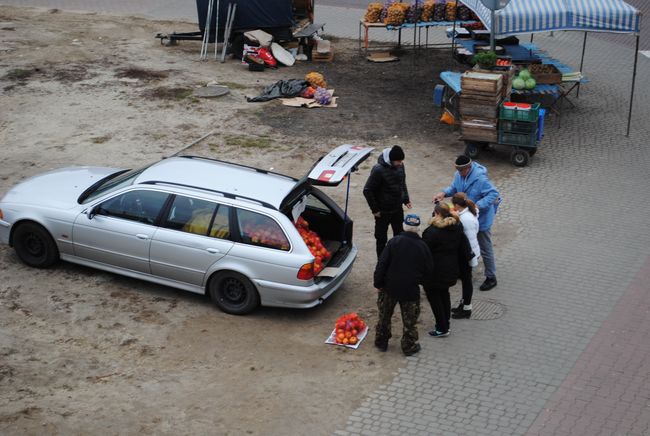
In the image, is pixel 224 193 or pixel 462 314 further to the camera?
pixel 462 314

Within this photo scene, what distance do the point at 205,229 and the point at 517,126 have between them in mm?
7034

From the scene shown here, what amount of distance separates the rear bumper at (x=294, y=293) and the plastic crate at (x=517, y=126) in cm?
615

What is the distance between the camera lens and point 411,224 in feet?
28.9

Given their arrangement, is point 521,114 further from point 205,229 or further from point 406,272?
point 205,229

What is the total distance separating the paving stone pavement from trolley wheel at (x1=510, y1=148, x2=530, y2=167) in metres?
0.19

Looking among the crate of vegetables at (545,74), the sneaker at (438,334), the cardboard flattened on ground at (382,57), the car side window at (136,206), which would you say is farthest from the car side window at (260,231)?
the cardboard flattened on ground at (382,57)

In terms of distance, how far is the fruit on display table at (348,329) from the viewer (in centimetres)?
933

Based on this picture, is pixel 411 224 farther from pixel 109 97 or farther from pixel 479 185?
pixel 109 97

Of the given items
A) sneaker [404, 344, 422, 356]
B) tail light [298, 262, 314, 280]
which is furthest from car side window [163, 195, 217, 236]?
sneaker [404, 344, 422, 356]

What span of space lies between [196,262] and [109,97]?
29.6 feet

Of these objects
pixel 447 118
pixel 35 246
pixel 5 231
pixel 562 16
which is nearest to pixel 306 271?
pixel 35 246

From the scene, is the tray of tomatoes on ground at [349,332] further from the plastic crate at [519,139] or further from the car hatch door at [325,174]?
the plastic crate at [519,139]

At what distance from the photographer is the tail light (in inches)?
372

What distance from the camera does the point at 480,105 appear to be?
14.7 m
